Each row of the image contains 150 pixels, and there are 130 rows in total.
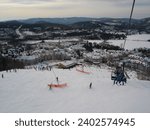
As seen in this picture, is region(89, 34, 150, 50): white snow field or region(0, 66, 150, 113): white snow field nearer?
region(0, 66, 150, 113): white snow field

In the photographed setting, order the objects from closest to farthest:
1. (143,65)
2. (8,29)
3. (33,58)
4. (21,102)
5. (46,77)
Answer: (21,102) < (46,77) < (143,65) < (33,58) < (8,29)

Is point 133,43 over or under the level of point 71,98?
under

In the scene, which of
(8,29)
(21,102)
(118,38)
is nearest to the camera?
(21,102)

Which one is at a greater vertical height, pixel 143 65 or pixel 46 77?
pixel 46 77

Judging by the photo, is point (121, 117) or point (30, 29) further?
point (30, 29)

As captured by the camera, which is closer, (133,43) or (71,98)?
(71,98)

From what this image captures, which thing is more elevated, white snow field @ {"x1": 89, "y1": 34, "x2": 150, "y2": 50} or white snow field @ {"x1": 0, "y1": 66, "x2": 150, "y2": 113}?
white snow field @ {"x1": 0, "y1": 66, "x2": 150, "y2": 113}

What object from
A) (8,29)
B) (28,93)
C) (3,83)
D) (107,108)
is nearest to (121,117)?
(107,108)

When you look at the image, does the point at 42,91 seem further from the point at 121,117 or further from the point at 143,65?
the point at 143,65

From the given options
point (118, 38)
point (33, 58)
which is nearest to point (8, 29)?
point (118, 38)

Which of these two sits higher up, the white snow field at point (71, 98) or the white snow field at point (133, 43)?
the white snow field at point (71, 98)

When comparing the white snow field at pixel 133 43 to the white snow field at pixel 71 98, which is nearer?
the white snow field at pixel 71 98
